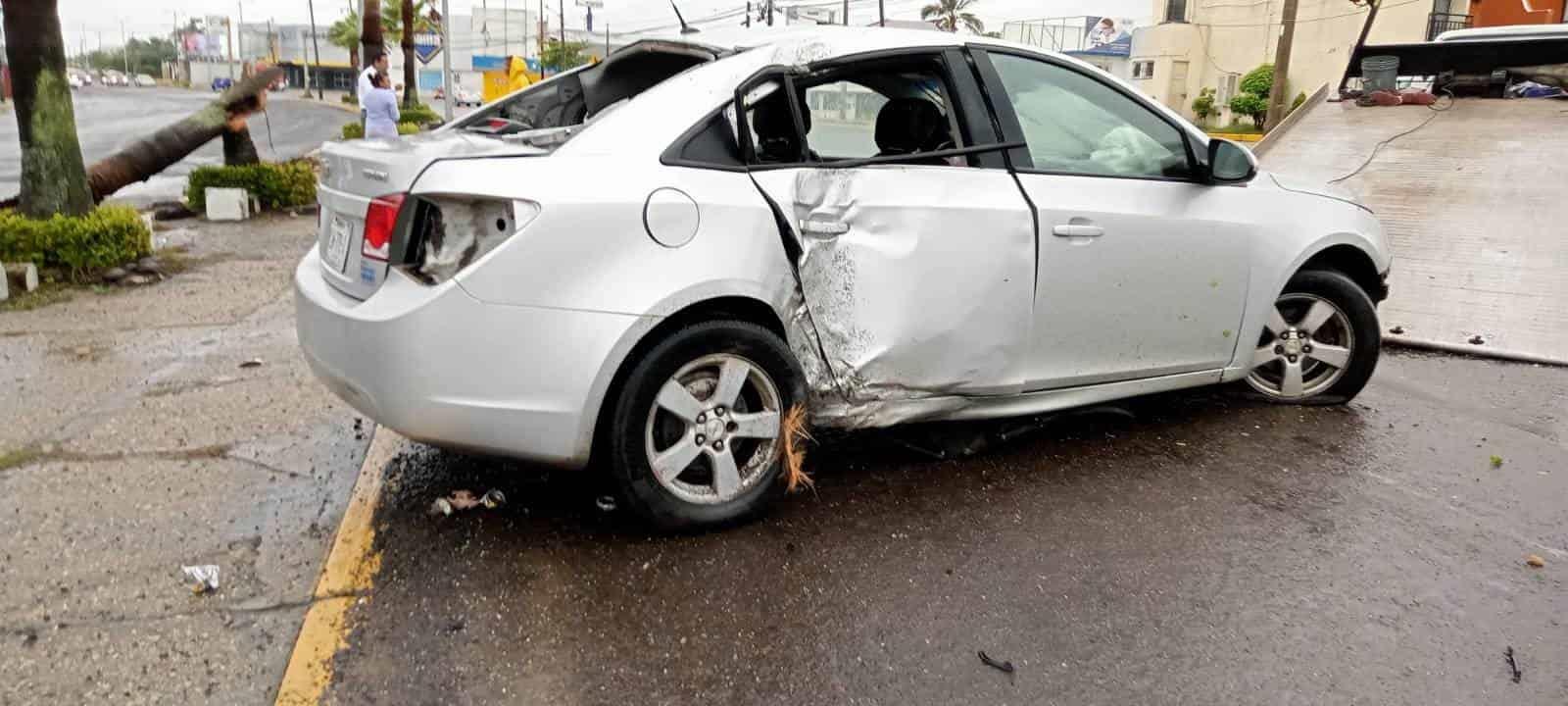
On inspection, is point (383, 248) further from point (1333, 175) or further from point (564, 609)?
point (1333, 175)

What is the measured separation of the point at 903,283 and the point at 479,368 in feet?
4.65

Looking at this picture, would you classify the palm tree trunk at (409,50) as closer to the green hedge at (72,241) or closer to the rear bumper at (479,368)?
the green hedge at (72,241)

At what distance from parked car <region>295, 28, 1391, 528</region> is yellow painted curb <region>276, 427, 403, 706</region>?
463 mm

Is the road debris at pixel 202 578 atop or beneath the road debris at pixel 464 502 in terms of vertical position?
beneath

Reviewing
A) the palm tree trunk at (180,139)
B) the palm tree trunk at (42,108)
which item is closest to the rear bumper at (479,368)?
the palm tree trunk at (42,108)

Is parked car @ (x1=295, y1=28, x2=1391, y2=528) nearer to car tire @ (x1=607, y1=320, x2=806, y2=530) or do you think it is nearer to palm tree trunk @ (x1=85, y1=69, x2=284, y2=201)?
car tire @ (x1=607, y1=320, x2=806, y2=530)

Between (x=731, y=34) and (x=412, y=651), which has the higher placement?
(x=731, y=34)

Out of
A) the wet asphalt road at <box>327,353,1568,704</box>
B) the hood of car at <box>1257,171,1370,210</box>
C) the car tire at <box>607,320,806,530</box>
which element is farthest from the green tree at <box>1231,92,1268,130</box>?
the car tire at <box>607,320,806,530</box>

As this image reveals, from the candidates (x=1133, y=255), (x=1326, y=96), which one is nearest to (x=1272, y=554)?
(x=1133, y=255)

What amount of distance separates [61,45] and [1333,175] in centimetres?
1231

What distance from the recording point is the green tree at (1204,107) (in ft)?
136

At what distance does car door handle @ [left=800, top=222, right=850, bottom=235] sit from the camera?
3.62 m

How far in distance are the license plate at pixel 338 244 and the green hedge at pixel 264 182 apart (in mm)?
9389

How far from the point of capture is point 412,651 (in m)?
2.87
